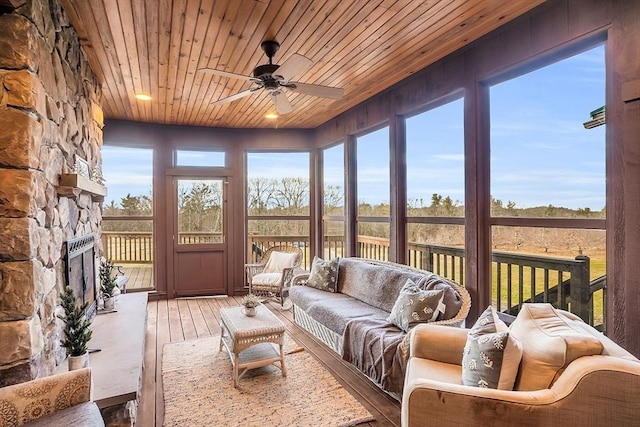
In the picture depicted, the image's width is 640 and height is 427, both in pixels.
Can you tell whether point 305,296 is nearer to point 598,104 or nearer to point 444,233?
A: point 444,233

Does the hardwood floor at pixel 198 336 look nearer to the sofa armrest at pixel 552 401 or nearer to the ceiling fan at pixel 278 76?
the sofa armrest at pixel 552 401

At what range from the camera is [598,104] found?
2.37 meters

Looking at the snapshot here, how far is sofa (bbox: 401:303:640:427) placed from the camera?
1.34 metres

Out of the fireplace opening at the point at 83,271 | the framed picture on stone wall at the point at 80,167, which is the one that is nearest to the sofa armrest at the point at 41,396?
the fireplace opening at the point at 83,271

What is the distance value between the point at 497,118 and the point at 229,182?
4.30 m

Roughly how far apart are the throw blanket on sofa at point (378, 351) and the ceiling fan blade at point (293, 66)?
7.01 ft

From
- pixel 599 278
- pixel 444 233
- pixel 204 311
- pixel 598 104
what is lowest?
pixel 204 311

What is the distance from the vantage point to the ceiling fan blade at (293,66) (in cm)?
255

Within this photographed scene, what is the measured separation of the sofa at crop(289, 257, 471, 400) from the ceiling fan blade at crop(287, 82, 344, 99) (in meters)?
1.87

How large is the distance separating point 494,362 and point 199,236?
5184 millimetres

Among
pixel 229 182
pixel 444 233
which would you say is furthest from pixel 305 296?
pixel 229 182

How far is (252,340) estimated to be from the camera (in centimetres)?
286

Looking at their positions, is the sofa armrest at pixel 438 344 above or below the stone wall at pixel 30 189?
below

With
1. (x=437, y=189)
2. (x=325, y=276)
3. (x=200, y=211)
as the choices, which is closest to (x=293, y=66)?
(x=437, y=189)
